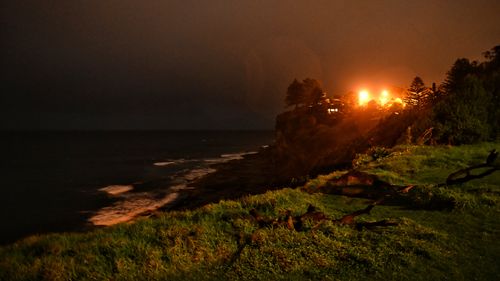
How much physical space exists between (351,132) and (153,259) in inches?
2166

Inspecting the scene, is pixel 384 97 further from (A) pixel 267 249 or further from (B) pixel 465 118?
(A) pixel 267 249

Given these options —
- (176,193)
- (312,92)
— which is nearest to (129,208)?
(176,193)

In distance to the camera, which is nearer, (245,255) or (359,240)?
(245,255)

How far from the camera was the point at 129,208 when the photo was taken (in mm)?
39750

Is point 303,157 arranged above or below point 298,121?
below

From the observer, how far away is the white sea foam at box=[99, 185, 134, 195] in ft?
166

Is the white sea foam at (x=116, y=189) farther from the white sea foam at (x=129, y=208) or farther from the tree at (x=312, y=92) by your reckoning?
the tree at (x=312, y=92)

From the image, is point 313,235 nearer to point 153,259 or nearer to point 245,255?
point 245,255

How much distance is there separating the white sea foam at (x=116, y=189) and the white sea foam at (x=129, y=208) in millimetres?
4717

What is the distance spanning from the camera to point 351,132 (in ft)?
187

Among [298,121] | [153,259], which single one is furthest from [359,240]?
[298,121]

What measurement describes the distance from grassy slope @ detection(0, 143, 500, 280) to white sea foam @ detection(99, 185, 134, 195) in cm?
4623

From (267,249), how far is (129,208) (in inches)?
1462

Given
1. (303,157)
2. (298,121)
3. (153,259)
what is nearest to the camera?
(153,259)
